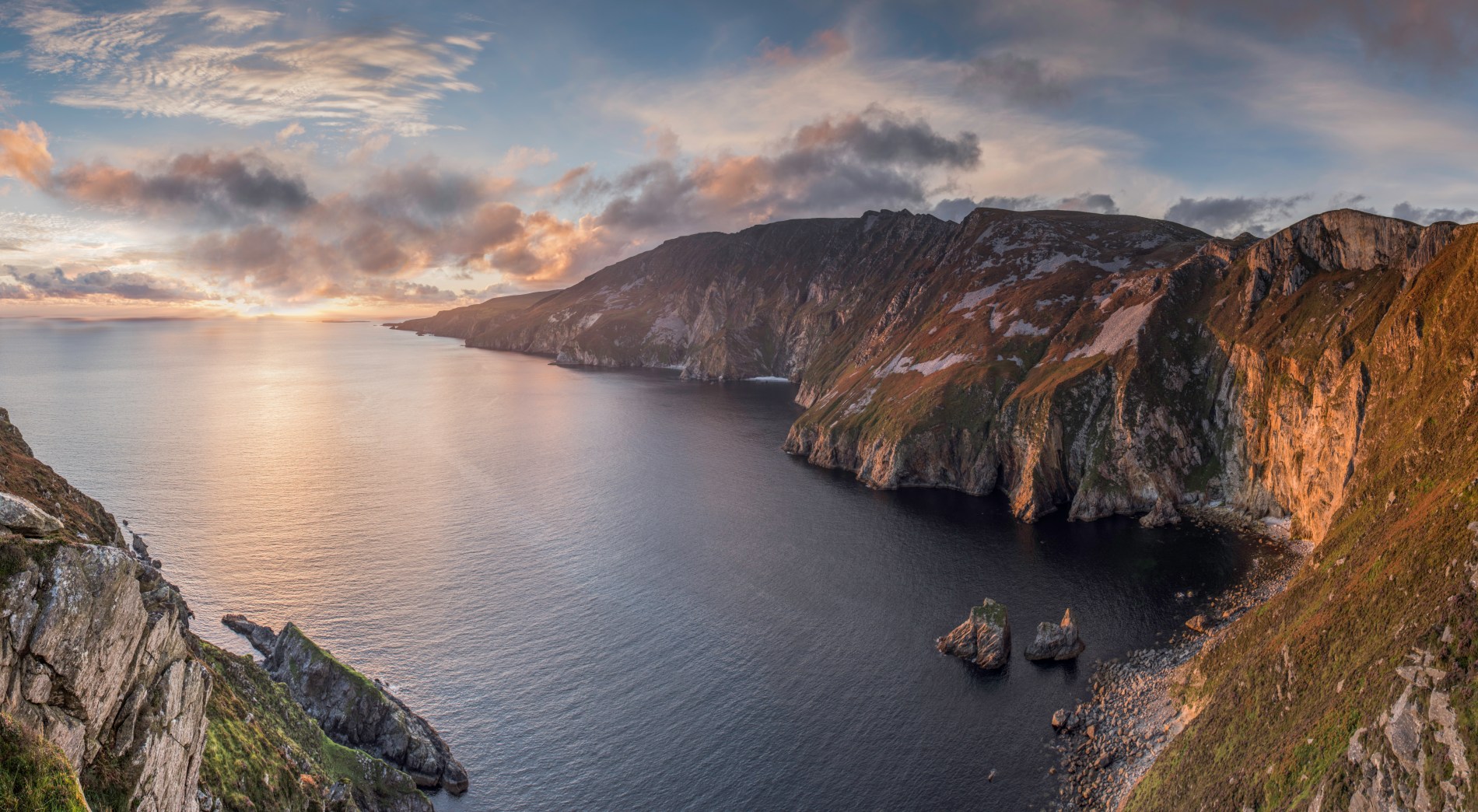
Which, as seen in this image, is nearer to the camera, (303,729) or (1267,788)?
(1267,788)

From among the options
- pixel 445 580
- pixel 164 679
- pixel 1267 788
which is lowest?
pixel 445 580

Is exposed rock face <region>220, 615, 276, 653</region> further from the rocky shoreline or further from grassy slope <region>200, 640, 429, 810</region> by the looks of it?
the rocky shoreline

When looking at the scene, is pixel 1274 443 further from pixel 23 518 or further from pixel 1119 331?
pixel 23 518

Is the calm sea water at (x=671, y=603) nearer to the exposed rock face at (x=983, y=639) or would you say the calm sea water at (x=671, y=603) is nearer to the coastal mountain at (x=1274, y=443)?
the exposed rock face at (x=983, y=639)

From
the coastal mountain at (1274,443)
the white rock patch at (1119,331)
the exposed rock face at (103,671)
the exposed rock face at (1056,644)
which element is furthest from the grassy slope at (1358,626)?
the white rock patch at (1119,331)

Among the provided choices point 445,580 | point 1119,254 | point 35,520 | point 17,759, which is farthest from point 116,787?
point 1119,254

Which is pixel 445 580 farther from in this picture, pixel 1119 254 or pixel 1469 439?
pixel 1119 254

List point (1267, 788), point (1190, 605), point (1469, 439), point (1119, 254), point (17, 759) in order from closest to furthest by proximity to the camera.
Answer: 1. point (17, 759)
2. point (1267, 788)
3. point (1469, 439)
4. point (1190, 605)
5. point (1119, 254)
